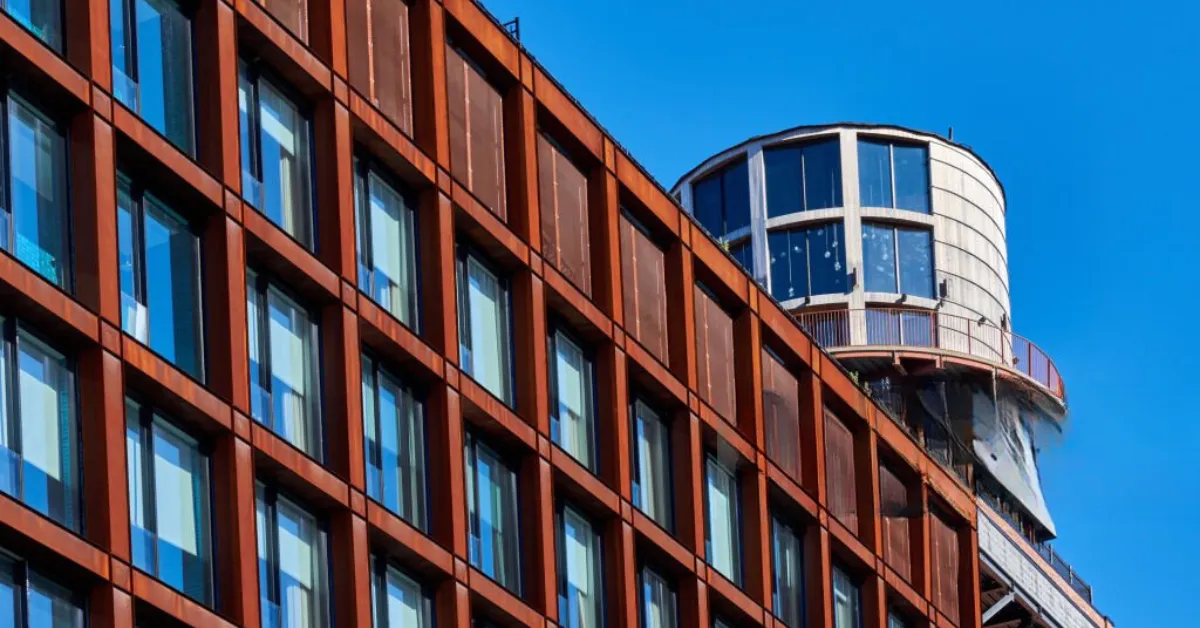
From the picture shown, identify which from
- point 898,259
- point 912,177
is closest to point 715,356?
point 898,259

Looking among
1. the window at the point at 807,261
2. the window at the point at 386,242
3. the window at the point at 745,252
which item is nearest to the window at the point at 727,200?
the window at the point at 745,252

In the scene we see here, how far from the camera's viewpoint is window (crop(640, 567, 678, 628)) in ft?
181

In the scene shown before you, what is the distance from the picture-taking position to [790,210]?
82.4 m

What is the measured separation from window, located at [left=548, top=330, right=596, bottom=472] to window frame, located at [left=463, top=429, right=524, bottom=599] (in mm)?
1565

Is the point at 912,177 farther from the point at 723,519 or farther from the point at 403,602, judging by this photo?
the point at 403,602

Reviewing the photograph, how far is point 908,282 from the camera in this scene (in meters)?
82.1

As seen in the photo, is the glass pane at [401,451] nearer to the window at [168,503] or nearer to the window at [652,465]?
the window at [168,503]

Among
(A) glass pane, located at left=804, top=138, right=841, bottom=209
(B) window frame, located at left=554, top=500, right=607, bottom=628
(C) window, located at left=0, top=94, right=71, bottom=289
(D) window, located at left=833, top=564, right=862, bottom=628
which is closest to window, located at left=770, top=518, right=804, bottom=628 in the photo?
(D) window, located at left=833, top=564, right=862, bottom=628

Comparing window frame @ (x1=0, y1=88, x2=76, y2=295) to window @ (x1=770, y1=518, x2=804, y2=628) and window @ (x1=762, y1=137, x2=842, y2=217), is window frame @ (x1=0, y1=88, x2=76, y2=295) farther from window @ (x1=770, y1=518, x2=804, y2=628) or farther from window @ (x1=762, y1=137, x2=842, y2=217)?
window @ (x1=762, y1=137, x2=842, y2=217)

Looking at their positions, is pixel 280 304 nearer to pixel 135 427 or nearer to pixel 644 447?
pixel 135 427

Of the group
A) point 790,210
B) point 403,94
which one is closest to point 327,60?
point 403,94

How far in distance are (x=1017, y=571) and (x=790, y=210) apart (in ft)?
36.6

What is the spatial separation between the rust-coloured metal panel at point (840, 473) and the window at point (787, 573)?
5.00ft

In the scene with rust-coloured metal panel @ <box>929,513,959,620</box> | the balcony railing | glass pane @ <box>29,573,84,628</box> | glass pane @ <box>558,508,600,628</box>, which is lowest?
glass pane @ <box>29,573,84,628</box>
